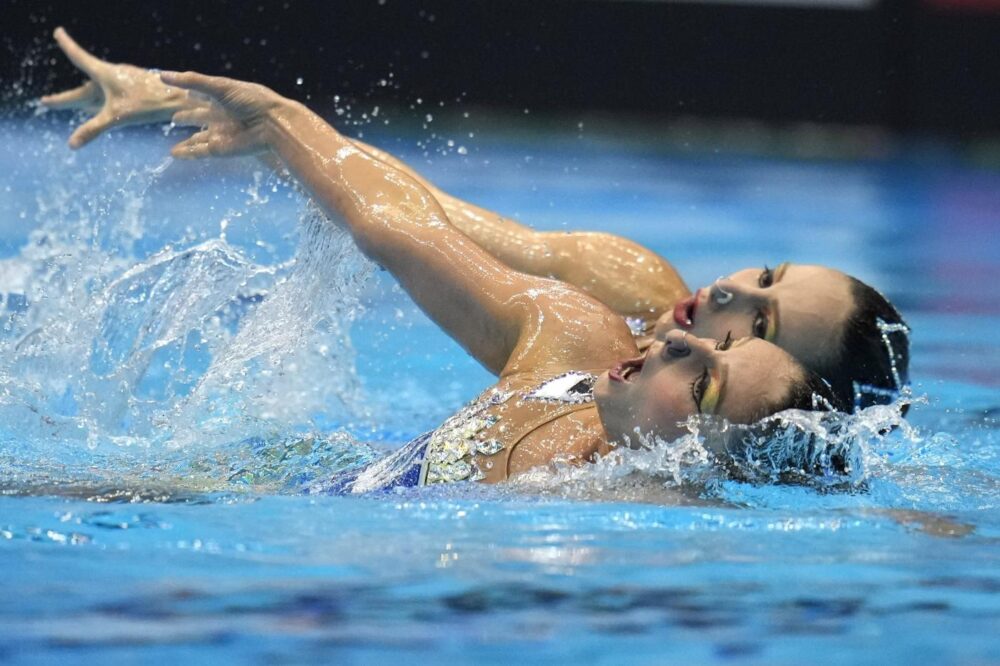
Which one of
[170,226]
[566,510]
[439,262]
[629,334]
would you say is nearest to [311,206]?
[439,262]

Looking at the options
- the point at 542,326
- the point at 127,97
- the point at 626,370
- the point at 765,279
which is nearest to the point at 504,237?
the point at 542,326

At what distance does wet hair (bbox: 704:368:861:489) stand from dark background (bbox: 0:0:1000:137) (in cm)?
861

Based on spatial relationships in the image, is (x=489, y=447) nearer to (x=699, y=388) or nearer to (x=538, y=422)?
(x=538, y=422)

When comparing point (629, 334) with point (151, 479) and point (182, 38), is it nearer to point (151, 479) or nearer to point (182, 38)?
point (151, 479)

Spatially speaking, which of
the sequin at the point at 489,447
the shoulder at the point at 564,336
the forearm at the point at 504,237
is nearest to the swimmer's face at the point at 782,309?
the shoulder at the point at 564,336

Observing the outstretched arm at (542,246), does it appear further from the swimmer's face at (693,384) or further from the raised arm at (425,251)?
the swimmer's face at (693,384)

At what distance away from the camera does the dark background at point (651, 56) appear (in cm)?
1137

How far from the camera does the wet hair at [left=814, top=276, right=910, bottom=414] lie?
10.0ft

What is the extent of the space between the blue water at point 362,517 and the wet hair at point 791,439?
5cm

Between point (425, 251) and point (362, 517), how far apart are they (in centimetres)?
77

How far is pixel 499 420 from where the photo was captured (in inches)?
124

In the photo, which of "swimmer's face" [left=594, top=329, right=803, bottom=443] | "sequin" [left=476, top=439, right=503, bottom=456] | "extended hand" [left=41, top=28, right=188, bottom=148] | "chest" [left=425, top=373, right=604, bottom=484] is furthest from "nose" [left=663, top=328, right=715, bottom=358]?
"extended hand" [left=41, top=28, right=188, bottom=148]

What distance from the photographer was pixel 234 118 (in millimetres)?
3705

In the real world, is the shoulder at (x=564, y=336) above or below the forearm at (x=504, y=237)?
below
